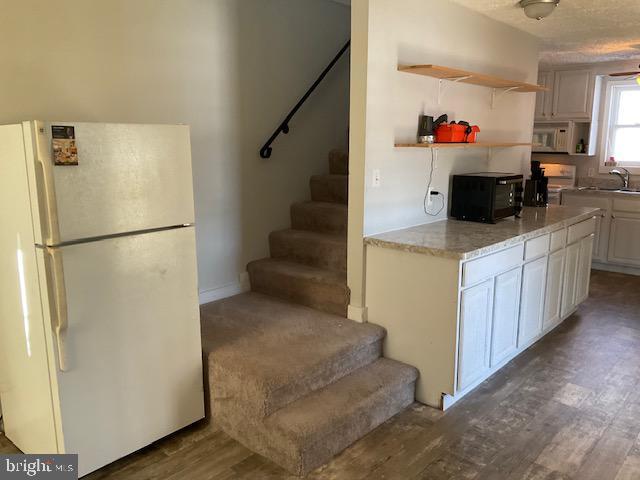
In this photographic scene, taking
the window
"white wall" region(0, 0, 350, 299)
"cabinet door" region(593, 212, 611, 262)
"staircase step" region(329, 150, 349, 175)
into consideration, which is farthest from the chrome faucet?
"staircase step" region(329, 150, 349, 175)

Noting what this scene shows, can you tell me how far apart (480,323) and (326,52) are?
249cm

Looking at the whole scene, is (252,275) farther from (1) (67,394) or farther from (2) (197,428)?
(1) (67,394)

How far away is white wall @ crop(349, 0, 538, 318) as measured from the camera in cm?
301

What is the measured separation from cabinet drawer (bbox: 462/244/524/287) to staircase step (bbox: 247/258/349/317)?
77 centimetres

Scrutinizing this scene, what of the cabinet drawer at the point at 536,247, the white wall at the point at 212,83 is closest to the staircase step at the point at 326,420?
the cabinet drawer at the point at 536,247

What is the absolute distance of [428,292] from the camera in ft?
9.32

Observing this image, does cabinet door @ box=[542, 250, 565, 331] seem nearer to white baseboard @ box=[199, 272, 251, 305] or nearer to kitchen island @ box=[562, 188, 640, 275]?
white baseboard @ box=[199, 272, 251, 305]

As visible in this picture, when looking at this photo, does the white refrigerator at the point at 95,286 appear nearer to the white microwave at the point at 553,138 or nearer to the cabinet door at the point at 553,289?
the cabinet door at the point at 553,289

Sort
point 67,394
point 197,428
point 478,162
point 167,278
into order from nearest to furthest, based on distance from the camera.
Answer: point 67,394, point 167,278, point 197,428, point 478,162

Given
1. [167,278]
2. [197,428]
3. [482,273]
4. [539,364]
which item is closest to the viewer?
[167,278]

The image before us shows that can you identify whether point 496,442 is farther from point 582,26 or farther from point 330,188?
point 582,26

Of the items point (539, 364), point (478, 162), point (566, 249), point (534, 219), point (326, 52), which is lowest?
point (539, 364)

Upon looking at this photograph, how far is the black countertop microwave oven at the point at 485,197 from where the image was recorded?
3.59m

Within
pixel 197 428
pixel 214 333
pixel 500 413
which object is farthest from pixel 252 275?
pixel 500 413
